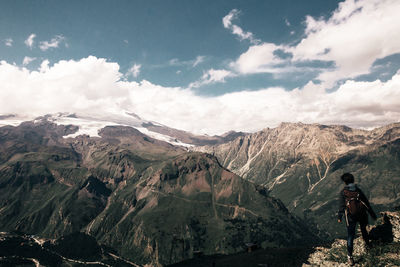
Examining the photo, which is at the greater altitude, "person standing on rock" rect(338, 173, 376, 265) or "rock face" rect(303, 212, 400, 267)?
"person standing on rock" rect(338, 173, 376, 265)

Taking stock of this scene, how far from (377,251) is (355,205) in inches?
383

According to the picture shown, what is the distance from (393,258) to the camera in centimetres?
2638

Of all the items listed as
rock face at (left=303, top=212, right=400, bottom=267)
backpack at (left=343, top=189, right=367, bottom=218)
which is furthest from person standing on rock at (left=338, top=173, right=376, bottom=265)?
rock face at (left=303, top=212, right=400, bottom=267)

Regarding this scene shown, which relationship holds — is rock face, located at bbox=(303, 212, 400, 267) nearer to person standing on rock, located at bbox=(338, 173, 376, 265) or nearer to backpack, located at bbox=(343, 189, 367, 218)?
person standing on rock, located at bbox=(338, 173, 376, 265)

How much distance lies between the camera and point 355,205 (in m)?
22.5

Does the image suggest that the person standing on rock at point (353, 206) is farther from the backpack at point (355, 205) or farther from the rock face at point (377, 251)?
the rock face at point (377, 251)

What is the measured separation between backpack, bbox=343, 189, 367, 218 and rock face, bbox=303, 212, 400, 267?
23.1 ft

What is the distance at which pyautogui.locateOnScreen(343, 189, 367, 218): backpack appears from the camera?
883 inches

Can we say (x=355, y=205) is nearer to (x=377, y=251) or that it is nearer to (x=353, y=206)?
(x=353, y=206)

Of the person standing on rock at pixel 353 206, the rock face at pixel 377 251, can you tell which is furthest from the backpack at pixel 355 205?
the rock face at pixel 377 251

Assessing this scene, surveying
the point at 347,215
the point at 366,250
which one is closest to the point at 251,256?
the point at 366,250

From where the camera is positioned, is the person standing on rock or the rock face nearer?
the person standing on rock

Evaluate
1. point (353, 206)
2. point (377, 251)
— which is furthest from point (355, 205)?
point (377, 251)

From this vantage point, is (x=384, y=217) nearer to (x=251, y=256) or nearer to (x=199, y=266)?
(x=251, y=256)
